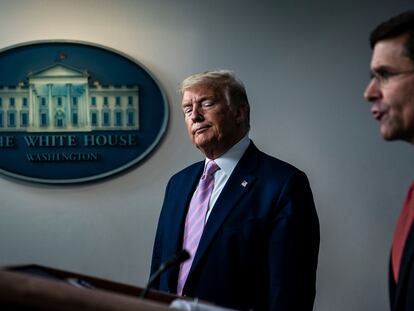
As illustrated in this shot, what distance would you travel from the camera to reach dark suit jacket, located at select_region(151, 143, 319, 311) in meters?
1.96

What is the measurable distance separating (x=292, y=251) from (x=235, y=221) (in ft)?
0.75

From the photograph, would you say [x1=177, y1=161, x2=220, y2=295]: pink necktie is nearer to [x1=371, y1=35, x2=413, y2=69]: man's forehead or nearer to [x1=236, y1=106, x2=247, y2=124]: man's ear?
[x1=236, y1=106, x2=247, y2=124]: man's ear

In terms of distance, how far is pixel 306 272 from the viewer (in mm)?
2025

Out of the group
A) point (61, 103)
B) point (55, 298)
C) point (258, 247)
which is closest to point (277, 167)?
point (258, 247)

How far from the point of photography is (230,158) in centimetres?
219

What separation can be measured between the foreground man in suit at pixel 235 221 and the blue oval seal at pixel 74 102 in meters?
0.88

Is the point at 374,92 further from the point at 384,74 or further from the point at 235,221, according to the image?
the point at 235,221

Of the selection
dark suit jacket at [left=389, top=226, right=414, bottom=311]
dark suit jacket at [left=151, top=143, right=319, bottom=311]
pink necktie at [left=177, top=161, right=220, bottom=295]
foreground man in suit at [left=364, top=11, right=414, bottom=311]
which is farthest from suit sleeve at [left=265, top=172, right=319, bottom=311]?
dark suit jacket at [left=389, top=226, right=414, bottom=311]

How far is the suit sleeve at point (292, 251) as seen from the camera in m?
1.95

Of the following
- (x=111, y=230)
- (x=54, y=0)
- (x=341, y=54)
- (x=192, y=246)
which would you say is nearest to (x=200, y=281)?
(x=192, y=246)

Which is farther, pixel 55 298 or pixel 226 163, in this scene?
pixel 226 163

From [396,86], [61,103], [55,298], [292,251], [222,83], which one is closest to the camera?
[55,298]

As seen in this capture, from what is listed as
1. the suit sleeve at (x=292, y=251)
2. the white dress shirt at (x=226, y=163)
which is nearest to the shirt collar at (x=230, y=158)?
the white dress shirt at (x=226, y=163)

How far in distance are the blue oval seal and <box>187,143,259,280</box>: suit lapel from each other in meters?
1.01
